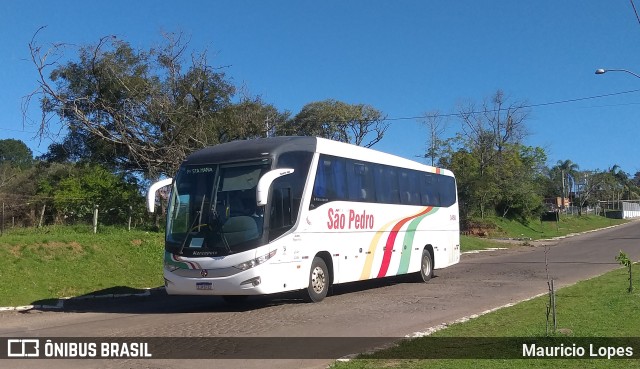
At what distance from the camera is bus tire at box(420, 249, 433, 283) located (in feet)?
63.7

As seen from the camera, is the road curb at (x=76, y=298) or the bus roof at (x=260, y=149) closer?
the bus roof at (x=260, y=149)

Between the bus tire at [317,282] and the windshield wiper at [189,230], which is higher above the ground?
the windshield wiper at [189,230]

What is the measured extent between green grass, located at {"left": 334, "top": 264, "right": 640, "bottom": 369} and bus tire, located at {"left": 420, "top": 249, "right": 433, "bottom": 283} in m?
5.22

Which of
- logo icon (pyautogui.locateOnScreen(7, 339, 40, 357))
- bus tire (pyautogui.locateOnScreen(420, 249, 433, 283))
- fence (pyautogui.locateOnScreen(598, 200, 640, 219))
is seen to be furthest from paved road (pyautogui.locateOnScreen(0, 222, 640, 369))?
fence (pyautogui.locateOnScreen(598, 200, 640, 219))

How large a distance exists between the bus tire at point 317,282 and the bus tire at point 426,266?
5565mm

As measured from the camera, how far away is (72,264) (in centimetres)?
1770

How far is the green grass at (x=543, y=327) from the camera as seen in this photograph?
7074 millimetres

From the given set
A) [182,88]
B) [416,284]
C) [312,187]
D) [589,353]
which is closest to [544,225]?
[182,88]

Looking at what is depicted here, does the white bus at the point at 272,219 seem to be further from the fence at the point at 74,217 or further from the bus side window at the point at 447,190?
the fence at the point at 74,217

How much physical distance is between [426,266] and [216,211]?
915 cm

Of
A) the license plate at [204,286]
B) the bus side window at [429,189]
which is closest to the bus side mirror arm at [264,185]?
the license plate at [204,286]

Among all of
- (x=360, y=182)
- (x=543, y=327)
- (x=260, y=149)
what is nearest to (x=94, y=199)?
(x=360, y=182)

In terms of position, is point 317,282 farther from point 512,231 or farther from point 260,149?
point 512,231

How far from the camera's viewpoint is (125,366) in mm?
7844
